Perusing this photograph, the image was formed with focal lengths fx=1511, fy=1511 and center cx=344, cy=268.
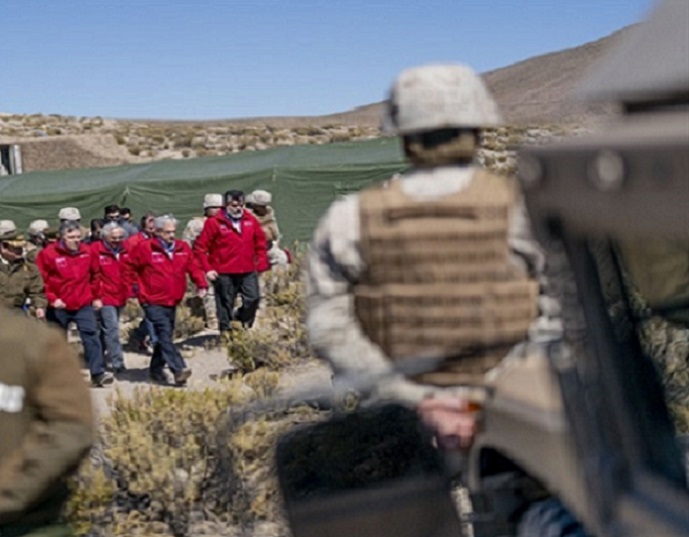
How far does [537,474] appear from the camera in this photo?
2.97 m

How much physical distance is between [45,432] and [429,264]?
998 mm

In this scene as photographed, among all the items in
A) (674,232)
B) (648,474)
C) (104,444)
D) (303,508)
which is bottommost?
(104,444)

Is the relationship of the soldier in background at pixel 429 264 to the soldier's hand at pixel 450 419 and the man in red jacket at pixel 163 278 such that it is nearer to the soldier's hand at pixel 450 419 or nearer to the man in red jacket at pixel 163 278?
the soldier's hand at pixel 450 419

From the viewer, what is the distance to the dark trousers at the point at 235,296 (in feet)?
45.9

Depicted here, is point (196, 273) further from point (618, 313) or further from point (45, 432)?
point (618, 313)

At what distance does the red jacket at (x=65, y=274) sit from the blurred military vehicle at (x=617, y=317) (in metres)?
9.70

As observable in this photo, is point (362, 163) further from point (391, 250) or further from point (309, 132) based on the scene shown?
point (309, 132)

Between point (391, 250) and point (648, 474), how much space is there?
52.9 inches

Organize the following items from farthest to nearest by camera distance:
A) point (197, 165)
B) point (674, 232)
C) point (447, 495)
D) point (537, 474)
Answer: point (197, 165) < point (447, 495) < point (537, 474) < point (674, 232)

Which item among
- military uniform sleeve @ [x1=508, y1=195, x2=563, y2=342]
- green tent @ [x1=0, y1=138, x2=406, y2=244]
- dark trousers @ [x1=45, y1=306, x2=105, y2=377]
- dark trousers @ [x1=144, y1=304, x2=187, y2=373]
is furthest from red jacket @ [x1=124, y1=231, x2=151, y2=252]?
military uniform sleeve @ [x1=508, y1=195, x2=563, y2=342]

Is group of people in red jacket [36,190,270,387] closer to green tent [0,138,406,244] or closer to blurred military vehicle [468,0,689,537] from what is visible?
green tent [0,138,406,244]

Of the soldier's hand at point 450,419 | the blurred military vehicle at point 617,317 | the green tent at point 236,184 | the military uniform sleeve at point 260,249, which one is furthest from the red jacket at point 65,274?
the blurred military vehicle at point 617,317

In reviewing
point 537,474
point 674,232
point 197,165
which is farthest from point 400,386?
point 197,165

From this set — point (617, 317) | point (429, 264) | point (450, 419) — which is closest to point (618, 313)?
point (617, 317)
